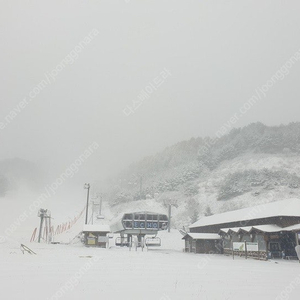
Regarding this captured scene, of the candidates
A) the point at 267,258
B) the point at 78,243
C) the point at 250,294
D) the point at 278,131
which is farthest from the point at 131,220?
the point at 278,131

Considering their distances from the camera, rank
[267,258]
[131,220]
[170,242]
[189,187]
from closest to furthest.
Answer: [267,258] → [131,220] → [170,242] → [189,187]

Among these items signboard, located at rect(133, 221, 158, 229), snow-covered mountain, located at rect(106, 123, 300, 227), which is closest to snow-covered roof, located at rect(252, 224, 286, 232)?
signboard, located at rect(133, 221, 158, 229)

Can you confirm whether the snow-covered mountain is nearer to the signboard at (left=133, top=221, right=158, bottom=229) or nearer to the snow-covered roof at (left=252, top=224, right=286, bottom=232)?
the signboard at (left=133, top=221, right=158, bottom=229)

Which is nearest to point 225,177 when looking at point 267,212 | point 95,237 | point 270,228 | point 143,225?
point 143,225

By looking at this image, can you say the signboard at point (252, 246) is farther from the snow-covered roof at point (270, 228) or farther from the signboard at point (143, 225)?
the signboard at point (143, 225)

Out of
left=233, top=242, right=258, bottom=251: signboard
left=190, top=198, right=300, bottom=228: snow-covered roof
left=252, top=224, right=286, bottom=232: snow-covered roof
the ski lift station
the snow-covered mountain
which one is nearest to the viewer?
left=252, top=224, right=286, bottom=232: snow-covered roof

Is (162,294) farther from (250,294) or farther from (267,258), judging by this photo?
(267,258)

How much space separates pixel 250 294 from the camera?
10.5 metres

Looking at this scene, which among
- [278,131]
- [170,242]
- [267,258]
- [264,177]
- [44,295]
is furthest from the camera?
[278,131]

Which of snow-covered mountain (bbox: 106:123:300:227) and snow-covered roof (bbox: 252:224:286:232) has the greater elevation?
snow-covered mountain (bbox: 106:123:300:227)

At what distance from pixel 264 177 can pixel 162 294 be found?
235 ft

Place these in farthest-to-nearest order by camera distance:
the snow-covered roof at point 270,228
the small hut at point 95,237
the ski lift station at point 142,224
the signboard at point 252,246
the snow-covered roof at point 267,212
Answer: the ski lift station at point 142,224 → the small hut at point 95,237 → the snow-covered roof at point 267,212 → the signboard at point 252,246 → the snow-covered roof at point 270,228

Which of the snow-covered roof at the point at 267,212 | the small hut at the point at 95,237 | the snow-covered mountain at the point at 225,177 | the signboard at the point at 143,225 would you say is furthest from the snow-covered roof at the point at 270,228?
the snow-covered mountain at the point at 225,177

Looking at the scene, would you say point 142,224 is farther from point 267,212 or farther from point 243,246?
point 267,212
